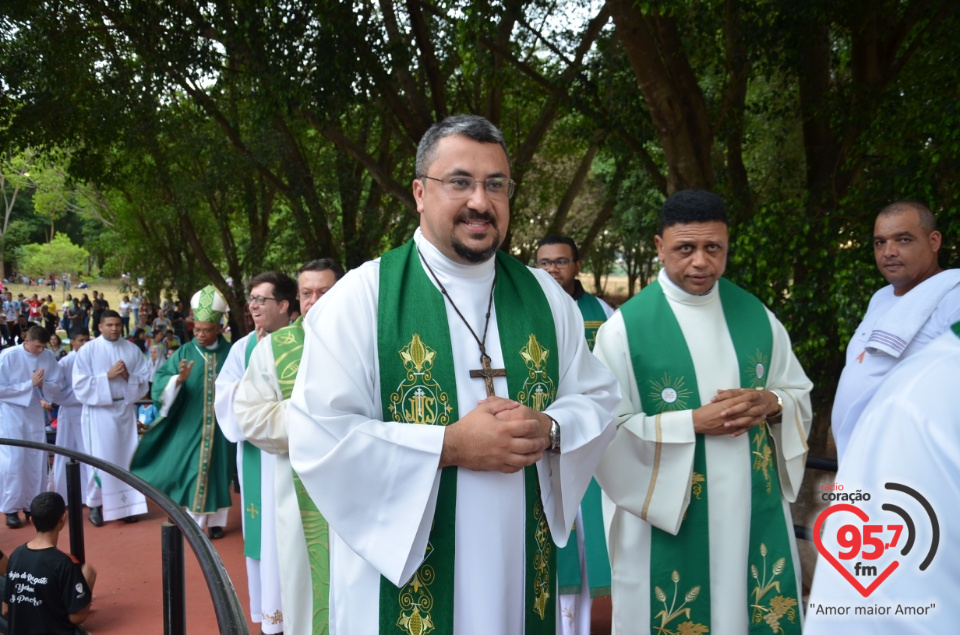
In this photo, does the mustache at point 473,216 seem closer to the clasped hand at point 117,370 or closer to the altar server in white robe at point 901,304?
the altar server in white robe at point 901,304

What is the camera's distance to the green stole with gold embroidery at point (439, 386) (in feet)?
8.39

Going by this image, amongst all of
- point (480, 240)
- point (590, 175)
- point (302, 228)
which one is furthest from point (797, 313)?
point (590, 175)

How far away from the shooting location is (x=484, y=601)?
2.54 m

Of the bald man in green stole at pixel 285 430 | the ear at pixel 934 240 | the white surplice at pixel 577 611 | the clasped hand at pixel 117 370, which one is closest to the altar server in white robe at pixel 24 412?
the clasped hand at pixel 117 370

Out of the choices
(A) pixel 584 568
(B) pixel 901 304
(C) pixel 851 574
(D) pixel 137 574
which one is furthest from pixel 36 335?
(C) pixel 851 574

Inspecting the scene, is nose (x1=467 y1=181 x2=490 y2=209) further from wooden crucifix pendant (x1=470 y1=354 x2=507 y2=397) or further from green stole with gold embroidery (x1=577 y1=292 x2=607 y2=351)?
green stole with gold embroidery (x1=577 y1=292 x2=607 y2=351)

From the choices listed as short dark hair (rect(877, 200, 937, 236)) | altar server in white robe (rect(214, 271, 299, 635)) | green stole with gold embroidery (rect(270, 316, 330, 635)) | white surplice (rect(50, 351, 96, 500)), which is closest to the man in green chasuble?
white surplice (rect(50, 351, 96, 500))

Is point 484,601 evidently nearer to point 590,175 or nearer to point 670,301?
point 670,301

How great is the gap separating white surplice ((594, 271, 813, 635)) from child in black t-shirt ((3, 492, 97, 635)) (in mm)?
3121

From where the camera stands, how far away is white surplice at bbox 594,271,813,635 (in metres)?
3.29

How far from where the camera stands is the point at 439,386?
8.64 feet

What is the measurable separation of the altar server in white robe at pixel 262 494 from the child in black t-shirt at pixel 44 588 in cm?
97

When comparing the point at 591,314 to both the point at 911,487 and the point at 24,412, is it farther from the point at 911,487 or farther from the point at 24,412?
the point at 24,412

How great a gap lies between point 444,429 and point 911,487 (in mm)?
1365
